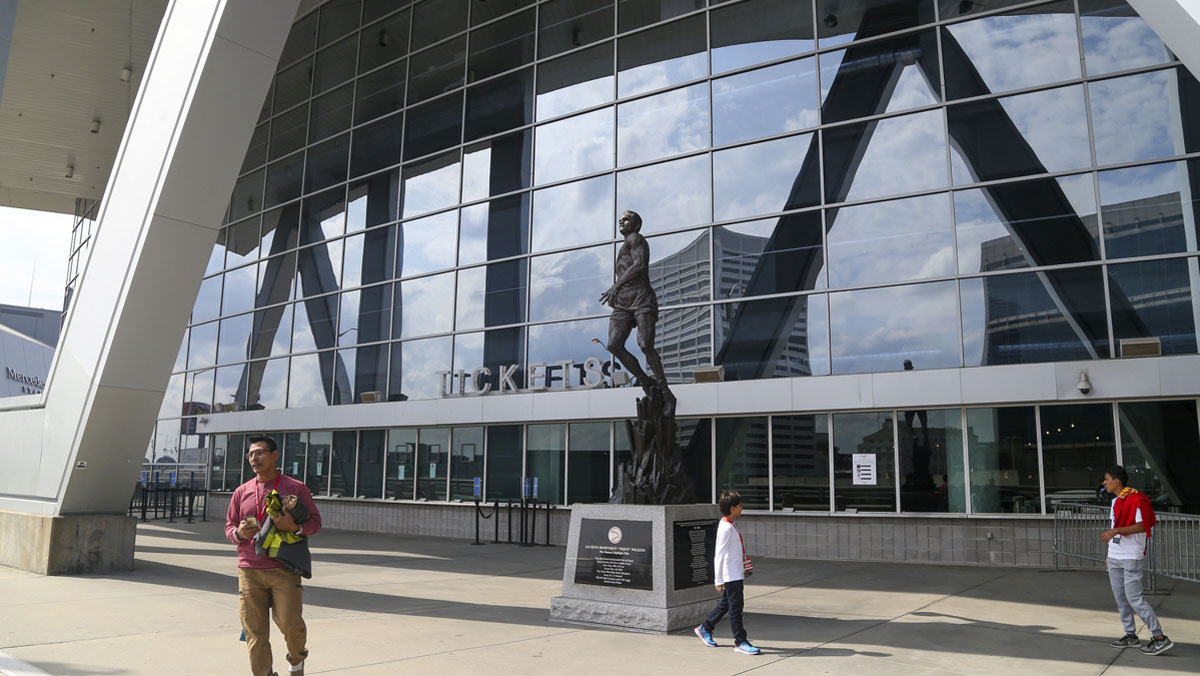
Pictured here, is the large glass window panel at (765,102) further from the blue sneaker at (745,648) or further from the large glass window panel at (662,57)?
the blue sneaker at (745,648)

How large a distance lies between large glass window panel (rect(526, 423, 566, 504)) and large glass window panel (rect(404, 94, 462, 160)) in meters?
9.11

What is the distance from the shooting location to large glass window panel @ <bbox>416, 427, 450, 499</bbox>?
23008 mm

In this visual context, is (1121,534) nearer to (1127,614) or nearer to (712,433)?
(1127,614)

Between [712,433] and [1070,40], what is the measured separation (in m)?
10.6

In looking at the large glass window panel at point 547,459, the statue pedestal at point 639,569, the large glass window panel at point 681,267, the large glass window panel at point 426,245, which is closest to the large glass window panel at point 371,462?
the large glass window panel at point 426,245

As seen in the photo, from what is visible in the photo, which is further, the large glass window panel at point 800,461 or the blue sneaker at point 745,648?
the large glass window panel at point 800,461

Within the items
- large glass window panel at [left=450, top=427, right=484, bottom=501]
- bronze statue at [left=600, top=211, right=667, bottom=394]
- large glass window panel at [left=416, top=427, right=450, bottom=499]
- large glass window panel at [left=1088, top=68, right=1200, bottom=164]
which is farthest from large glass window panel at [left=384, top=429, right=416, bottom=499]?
large glass window panel at [left=1088, top=68, right=1200, bottom=164]

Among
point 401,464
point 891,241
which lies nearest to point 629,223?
point 891,241

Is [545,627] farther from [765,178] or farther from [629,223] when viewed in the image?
[765,178]

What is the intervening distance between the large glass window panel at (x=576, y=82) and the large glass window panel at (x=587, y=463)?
8490mm

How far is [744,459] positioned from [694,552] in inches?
332

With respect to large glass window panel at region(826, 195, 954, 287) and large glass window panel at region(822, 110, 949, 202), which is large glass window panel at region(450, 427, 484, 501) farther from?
large glass window panel at region(822, 110, 949, 202)

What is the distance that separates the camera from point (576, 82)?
22.5 metres

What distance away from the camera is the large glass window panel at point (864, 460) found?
1659 cm
